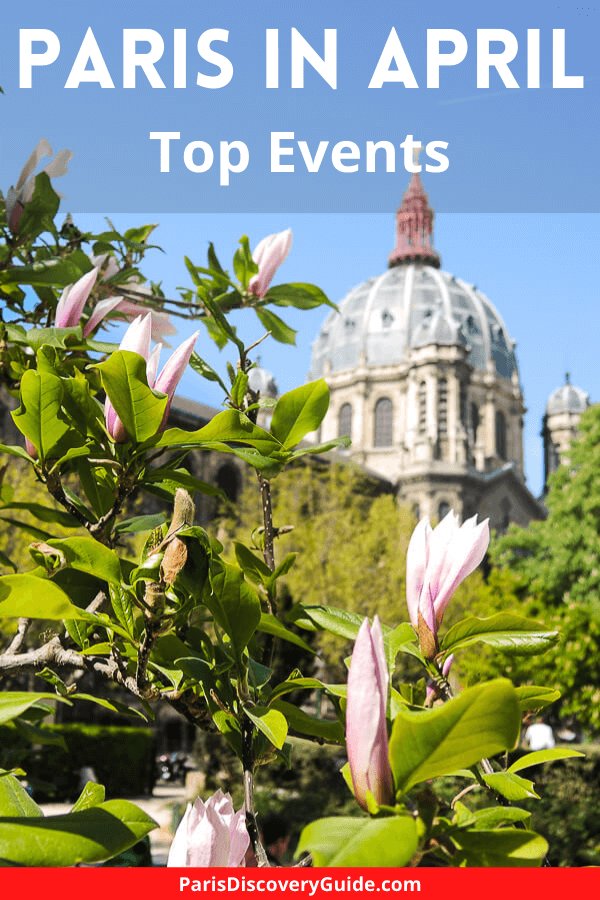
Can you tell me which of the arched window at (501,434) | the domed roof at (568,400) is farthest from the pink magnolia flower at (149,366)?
the domed roof at (568,400)

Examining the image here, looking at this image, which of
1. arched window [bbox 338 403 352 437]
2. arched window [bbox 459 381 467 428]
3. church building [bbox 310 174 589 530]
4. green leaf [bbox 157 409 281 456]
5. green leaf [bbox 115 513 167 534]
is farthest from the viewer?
arched window [bbox 338 403 352 437]

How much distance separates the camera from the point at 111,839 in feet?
2.54

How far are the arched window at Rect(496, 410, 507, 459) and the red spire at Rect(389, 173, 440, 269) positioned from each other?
15.2 metres

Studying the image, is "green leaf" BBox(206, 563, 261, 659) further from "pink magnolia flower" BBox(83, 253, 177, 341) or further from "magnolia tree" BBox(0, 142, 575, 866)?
"pink magnolia flower" BBox(83, 253, 177, 341)

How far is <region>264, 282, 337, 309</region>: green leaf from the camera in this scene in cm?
207

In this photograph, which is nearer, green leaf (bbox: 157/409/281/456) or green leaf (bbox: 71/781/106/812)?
green leaf (bbox: 71/781/106/812)

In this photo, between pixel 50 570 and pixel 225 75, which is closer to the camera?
pixel 50 570

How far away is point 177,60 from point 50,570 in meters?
2.36

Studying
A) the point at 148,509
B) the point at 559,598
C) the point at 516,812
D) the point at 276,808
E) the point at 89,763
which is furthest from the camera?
the point at 148,509

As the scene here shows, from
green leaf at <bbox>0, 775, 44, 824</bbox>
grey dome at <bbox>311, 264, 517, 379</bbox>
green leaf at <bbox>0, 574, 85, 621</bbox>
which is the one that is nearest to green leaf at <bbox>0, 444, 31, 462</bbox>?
green leaf at <bbox>0, 574, 85, 621</bbox>

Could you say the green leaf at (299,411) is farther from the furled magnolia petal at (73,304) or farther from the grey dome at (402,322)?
the grey dome at (402,322)

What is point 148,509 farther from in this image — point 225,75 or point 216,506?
point 225,75
